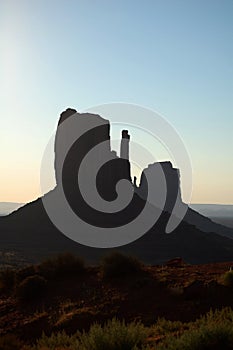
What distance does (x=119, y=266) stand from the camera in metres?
22.9

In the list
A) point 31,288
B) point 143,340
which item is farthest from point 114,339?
point 31,288

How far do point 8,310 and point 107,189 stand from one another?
10780cm

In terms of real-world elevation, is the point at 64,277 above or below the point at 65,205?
below

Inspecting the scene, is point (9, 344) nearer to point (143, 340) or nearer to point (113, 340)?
point (113, 340)

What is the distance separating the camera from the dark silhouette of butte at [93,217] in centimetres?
9850

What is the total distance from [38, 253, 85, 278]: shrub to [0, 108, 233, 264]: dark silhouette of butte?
195 feet

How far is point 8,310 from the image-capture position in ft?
65.4

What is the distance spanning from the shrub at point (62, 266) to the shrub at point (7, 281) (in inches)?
54.5

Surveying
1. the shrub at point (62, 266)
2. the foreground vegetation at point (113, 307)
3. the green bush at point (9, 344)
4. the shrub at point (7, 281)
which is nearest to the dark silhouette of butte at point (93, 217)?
the shrub at point (62, 266)

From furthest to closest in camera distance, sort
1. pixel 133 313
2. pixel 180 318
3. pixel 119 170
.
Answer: pixel 119 170 < pixel 133 313 < pixel 180 318

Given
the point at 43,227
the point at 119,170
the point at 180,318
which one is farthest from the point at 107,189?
the point at 180,318

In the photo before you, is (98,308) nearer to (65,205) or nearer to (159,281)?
(159,281)

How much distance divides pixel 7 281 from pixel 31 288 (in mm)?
3195

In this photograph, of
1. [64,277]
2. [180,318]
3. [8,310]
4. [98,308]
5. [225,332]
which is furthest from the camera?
[64,277]
